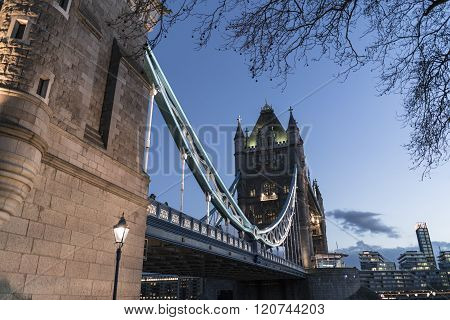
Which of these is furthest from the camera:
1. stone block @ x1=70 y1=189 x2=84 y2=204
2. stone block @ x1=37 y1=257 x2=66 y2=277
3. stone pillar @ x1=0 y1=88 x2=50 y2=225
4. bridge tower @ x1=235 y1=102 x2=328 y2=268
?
bridge tower @ x1=235 y1=102 x2=328 y2=268

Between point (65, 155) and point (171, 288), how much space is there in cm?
11542

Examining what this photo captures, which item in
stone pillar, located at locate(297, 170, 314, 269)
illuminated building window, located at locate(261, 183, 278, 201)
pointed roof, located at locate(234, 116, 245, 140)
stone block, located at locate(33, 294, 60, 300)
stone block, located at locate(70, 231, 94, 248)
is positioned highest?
pointed roof, located at locate(234, 116, 245, 140)

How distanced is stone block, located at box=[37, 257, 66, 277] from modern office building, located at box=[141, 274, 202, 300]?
98.3 meters

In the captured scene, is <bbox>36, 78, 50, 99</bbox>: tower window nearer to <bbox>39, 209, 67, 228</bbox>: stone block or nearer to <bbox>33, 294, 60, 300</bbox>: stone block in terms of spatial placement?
<bbox>39, 209, 67, 228</bbox>: stone block

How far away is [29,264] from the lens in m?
6.08

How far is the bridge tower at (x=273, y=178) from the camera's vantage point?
58.8m

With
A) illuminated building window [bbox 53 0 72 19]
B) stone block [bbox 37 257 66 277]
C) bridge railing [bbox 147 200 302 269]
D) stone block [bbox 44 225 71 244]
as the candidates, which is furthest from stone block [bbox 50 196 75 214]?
bridge railing [bbox 147 200 302 269]

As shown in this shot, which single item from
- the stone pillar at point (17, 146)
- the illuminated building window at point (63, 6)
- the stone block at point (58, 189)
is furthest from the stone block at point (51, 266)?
the illuminated building window at point (63, 6)

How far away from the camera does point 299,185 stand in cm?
6122

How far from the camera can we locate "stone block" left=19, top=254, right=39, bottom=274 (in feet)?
19.6

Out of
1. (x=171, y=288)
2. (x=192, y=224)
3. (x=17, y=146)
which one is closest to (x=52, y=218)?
(x=17, y=146)

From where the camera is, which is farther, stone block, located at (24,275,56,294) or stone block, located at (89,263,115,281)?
stone block, located at (89,263,115,281)

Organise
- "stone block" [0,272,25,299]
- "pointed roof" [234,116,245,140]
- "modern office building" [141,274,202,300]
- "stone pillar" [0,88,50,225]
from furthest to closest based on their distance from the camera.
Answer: "modern office building" [141,274,202,300]
"pointed roof" [234,116,245,140]
"stone pillar" [0,88,50,225]
"stone block" [0,272,25,299]

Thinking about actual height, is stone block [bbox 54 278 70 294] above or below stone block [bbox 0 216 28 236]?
below
